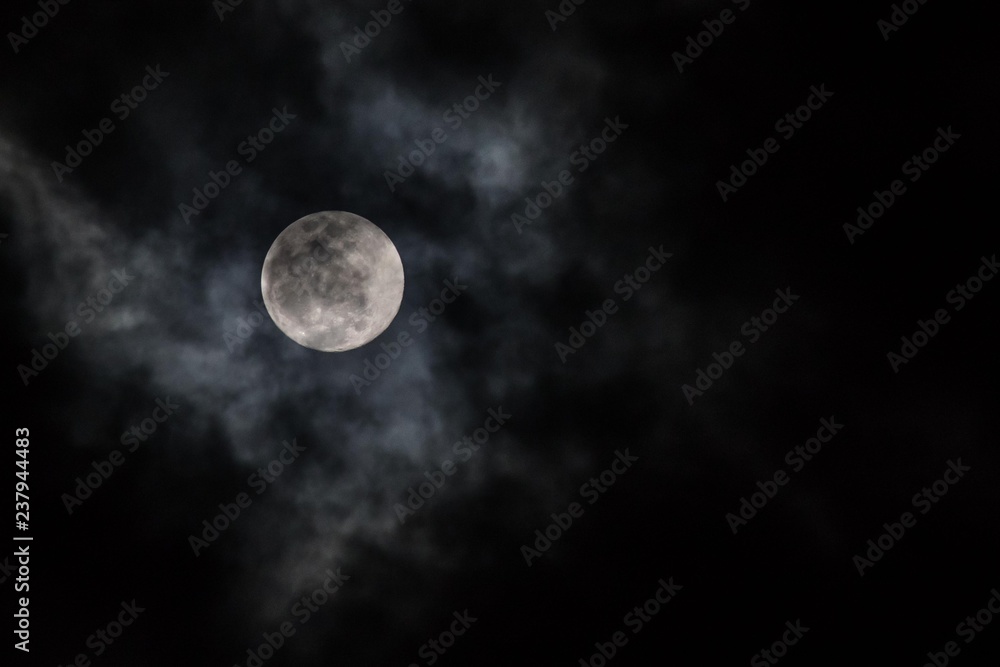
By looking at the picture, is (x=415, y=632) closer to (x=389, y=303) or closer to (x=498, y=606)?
(x=498, y=606)

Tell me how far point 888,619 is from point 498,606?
12065mm

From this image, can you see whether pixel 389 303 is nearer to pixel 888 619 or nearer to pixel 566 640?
pixel 566 640

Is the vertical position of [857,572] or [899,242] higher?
[899,242]

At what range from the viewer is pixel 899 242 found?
22859mm

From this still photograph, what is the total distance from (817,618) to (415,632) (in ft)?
41.2

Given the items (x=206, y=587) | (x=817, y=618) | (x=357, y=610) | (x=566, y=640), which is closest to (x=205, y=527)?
(x=206, y=587)

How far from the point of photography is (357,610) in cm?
2278

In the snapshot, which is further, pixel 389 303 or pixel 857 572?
pixel 857 572

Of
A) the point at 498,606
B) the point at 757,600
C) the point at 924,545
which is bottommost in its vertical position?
the point at 498,606

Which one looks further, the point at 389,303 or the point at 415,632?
the point at 415,632

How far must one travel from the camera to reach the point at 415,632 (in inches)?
904

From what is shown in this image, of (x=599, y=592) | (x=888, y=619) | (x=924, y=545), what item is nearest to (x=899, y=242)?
(x=924, y=545)

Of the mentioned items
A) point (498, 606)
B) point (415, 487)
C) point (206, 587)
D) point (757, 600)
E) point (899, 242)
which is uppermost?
point (899, 242)

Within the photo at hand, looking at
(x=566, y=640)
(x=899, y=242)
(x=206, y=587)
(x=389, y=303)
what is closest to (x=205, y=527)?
(x=206, y=587)
